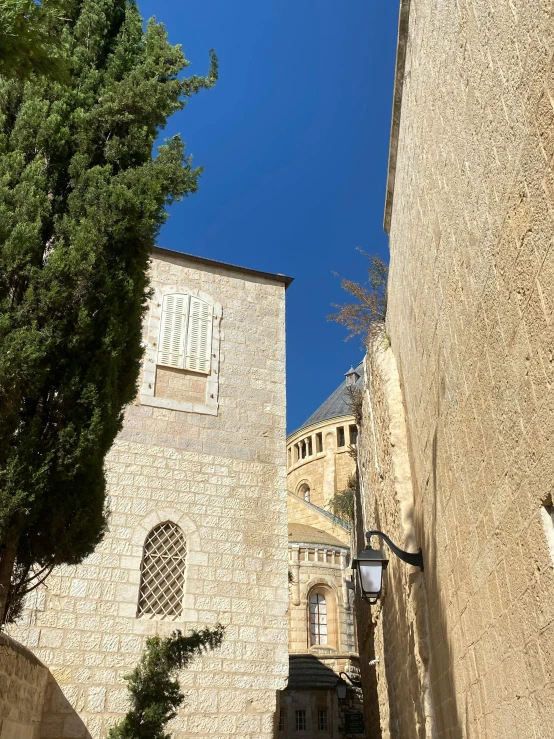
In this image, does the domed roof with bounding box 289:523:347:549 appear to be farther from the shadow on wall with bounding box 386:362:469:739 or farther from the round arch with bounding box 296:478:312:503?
the shadow on wall with bounding box 386:362:469:739

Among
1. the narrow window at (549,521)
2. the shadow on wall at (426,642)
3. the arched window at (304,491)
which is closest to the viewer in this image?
the narrow window at (549,521)

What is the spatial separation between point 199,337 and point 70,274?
16.1 ft

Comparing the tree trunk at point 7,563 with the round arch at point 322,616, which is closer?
the tree trunk at point 7,563

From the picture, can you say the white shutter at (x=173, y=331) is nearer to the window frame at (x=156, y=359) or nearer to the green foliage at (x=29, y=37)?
the window frame at (x=156, y=359)

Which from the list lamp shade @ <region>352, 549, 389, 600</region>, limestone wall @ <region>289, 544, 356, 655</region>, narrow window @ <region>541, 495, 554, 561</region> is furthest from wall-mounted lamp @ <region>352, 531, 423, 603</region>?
limestone wall @ <region>289, 544, 356, 655</region>

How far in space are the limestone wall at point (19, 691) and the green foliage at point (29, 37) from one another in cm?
336

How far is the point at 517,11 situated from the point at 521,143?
466mm

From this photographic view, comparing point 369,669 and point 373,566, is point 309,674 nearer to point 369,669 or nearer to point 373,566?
point 369,669

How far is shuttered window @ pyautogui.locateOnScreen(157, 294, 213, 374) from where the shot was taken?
8.65 meters

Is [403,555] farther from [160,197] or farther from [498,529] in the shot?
[160,197]

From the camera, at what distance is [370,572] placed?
215 inches

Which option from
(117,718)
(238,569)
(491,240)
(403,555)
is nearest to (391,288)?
(403,555)

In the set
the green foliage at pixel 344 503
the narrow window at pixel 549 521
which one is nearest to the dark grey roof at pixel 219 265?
the narrow window at pixel 549 521

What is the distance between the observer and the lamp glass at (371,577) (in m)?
5.41
